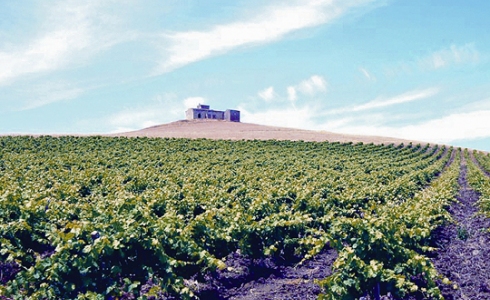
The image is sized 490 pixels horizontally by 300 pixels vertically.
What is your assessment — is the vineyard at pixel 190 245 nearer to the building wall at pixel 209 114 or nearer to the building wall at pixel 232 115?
the building wall at pixel 232 115

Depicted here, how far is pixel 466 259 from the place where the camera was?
9836 millimetres

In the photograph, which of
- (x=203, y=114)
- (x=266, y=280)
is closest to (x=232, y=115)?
(x=203, y=114)

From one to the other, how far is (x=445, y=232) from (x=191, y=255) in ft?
27.3

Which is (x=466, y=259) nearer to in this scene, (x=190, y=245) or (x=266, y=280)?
(x=266, y=280)

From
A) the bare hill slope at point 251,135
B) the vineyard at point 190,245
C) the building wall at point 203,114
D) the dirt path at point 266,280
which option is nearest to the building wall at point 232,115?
the building wall at point 203,114

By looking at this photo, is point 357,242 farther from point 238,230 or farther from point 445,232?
point 445,232

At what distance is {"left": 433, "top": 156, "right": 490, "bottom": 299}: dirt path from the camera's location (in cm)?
799

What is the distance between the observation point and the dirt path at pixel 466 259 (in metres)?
7.99

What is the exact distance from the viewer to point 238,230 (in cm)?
960

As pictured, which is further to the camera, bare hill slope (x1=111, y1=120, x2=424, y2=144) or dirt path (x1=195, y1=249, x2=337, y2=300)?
bare hill slope (x1=111, y1=120, x2=424, y2=144)

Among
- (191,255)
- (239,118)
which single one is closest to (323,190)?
(191,255)

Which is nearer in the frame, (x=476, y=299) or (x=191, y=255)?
(x=476, y=299)

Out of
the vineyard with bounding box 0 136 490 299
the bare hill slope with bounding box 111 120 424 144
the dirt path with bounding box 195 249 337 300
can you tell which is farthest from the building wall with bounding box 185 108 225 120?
the dirt path with bounding box 195 249 337 300

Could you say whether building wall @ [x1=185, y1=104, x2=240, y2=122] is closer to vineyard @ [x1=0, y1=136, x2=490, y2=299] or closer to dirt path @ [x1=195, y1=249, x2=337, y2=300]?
vineyard @ [x1=0, y1=136, x2=490, y2=299]
